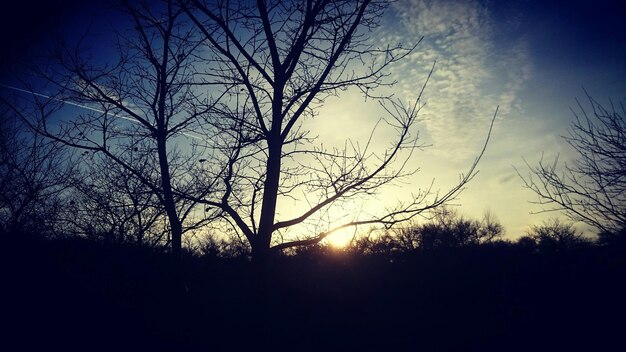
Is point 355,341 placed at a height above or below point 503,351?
above

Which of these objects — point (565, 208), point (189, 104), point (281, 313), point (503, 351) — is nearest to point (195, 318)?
point (281, 313)

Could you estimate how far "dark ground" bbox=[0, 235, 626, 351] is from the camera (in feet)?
12.9

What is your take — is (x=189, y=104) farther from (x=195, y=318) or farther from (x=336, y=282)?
(x=336, y=282)

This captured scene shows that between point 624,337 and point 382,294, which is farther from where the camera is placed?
point 382,294

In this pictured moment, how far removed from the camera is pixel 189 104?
377 cm

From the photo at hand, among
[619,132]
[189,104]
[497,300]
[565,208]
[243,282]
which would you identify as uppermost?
[189,104]

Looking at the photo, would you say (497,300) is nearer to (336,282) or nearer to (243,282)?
(336,282)

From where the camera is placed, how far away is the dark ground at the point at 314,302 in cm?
395

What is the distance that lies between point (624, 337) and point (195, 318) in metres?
10.5

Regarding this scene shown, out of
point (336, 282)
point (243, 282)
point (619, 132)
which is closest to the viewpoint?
point (619, 132)

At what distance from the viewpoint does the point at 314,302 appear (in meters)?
7.85

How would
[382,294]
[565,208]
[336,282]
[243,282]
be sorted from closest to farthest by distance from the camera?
1. [565,208]
2. [243,282]
3. [382,294]
4. [336,282]

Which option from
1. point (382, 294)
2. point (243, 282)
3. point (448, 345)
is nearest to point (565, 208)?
point (448, 345)

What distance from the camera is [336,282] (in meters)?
9.61
